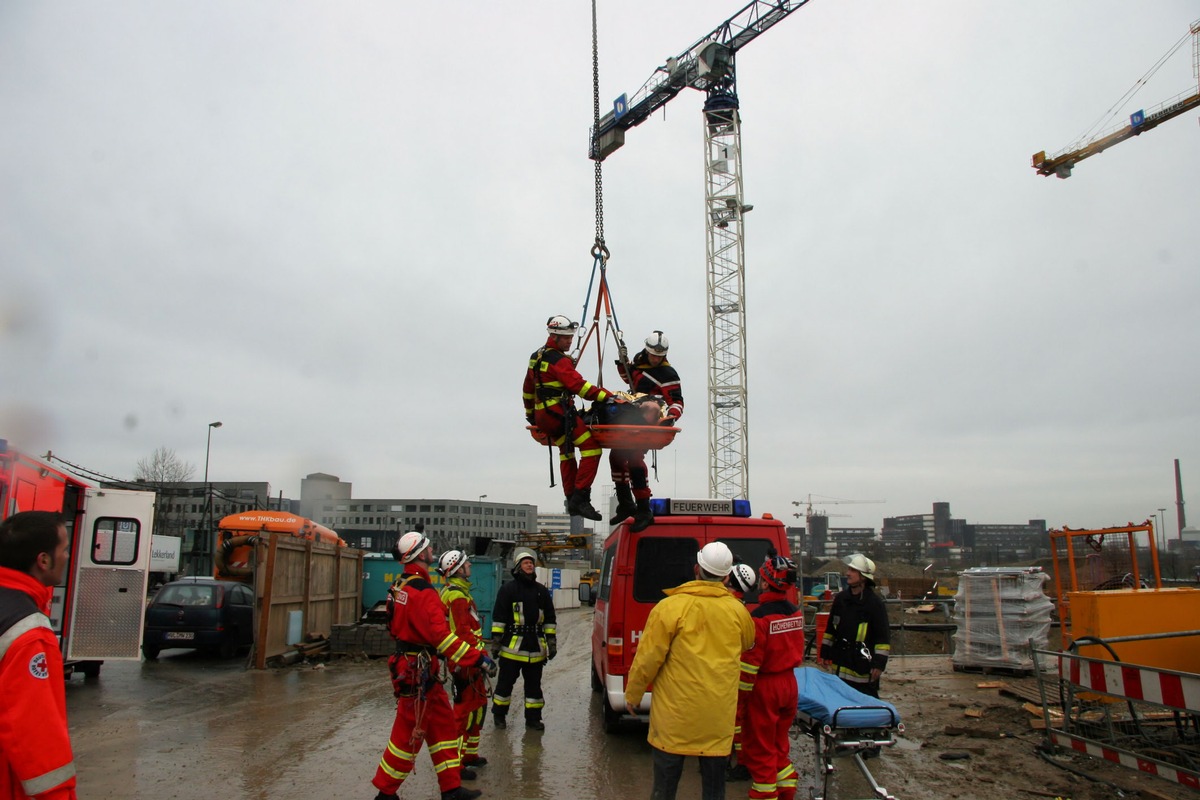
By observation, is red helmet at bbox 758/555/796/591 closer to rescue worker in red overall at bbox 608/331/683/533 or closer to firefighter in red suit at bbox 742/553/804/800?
firefighter in red suit at bbox 742/553/804/800

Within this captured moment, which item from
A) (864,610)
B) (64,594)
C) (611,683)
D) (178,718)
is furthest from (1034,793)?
(64,594)

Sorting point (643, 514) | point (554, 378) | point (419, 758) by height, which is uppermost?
point (554, 378)

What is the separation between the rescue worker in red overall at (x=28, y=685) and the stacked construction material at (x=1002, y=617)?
11756 mm

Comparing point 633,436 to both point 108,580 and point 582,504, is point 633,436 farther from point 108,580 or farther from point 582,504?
point 108,580

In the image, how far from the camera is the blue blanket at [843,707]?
17.9 ft

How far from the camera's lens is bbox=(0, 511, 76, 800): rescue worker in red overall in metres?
2.59

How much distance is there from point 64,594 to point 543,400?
24.1 feet

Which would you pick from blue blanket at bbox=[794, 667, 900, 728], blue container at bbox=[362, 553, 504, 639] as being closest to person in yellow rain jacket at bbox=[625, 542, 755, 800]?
blue blanket at bbox=[794, 667, 900, 728]

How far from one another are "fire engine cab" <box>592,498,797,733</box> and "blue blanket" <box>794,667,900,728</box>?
159 centimetres

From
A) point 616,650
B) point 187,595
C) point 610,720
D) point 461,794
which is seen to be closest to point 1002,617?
point 610,720

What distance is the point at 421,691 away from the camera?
5.57 m

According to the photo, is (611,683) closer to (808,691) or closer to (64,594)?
(808,691)

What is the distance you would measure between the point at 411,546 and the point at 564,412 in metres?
1.66

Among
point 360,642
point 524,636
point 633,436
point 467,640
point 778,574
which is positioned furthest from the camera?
point 360,642
